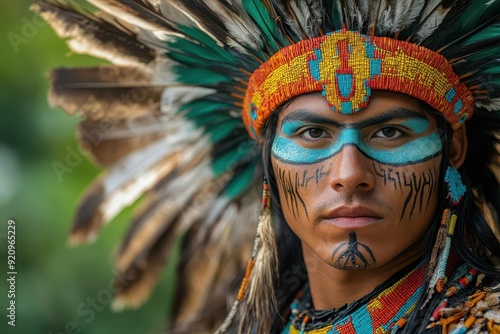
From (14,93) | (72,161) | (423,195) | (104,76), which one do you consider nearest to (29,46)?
(14,93)

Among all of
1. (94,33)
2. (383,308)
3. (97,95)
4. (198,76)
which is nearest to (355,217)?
(383,308)

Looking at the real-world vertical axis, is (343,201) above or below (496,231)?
above

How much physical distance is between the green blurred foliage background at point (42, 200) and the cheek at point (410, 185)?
282 cm

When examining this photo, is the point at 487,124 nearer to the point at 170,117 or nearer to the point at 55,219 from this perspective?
the point at 170,117

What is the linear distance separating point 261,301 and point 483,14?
1.39 m

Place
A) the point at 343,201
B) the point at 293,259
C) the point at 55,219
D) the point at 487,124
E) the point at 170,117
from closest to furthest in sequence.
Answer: the point at 343,201
the point at 487,124
the point at 293,259
the point at 170,117
the point at 55,219

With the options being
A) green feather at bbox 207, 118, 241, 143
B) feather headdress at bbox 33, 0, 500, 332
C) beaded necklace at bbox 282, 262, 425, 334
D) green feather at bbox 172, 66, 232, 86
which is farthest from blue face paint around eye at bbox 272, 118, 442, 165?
green feather at bbox 207, 118, 241, 143

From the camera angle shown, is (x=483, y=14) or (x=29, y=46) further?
(x=29, y=46)

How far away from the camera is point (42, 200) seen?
16.2 feet

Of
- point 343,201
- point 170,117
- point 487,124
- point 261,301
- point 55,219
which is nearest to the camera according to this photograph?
point 343,201

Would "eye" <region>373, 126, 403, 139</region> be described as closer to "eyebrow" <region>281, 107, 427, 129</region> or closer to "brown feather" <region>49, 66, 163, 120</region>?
"eyebrow" <region>281, 107, 427, 129</region>

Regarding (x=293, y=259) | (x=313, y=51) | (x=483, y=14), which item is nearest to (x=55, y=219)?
(x=293, y=259)

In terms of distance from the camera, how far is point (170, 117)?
348 cm

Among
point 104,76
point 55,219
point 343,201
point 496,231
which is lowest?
point 55,219
